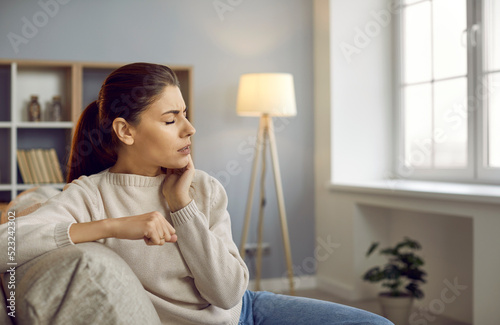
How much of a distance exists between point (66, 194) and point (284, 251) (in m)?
3.10

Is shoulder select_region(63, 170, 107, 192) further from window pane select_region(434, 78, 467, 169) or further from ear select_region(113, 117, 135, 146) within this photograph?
window pane select_region(434, 78, 467, 169)

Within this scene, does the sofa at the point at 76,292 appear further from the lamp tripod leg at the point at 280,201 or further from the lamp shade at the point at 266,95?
the lamp tripod leg at the point at 280,201

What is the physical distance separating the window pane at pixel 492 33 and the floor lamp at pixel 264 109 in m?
1.25

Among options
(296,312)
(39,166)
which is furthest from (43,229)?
(39,166)

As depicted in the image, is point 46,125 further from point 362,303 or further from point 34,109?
point 362,303

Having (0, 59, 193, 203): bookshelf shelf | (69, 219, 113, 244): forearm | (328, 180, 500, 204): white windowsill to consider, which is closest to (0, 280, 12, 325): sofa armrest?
(69, 219, 113, 244): forearm

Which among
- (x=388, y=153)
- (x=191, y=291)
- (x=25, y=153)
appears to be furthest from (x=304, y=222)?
(x=191, y=291)

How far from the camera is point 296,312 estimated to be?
1.29m

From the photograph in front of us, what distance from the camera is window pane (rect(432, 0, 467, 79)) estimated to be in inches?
138

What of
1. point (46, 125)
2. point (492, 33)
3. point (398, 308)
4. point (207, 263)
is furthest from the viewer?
point (46, 125)

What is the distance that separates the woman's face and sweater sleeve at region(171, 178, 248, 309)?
128mm

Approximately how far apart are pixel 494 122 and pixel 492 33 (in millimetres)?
532

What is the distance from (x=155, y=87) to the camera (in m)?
1.34

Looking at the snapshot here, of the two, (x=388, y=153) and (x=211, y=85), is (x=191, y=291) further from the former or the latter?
(x=388, y=153)
